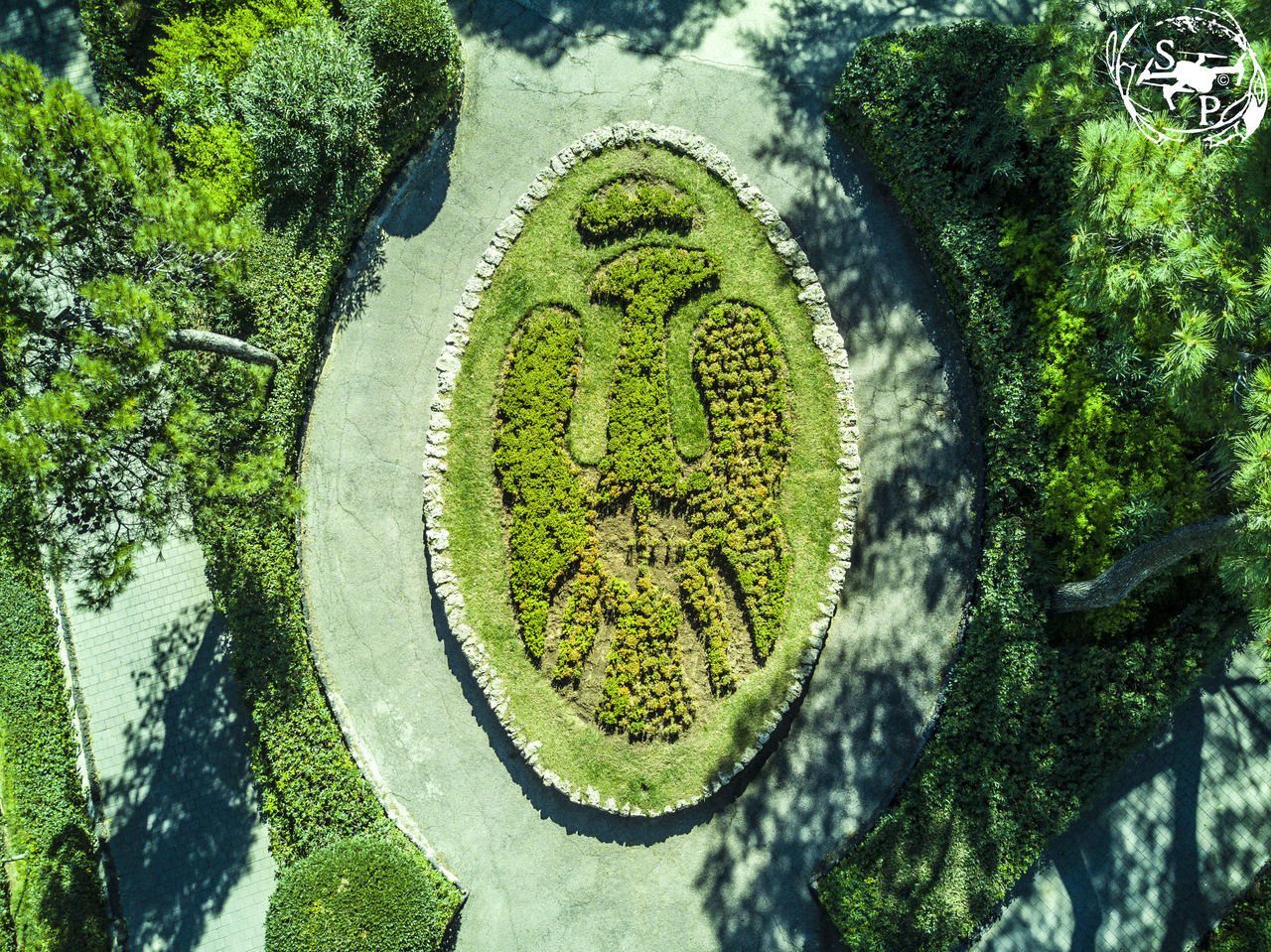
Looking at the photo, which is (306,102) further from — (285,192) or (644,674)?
(644,674)

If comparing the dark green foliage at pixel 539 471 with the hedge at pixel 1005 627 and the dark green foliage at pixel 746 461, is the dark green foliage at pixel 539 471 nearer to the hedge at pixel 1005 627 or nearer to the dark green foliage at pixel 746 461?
the dark green foliage at pixel 746 461

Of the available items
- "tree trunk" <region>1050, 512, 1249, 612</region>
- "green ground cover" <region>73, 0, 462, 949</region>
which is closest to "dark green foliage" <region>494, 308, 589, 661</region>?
"green ground cover" <region>73, 0, 462, 949</region>

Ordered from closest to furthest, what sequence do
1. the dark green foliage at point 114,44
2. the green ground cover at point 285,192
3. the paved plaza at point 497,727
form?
the green ground cover at point 285,192 < the paved plaza at point 497,727 < the dark green foliage at point 114,44

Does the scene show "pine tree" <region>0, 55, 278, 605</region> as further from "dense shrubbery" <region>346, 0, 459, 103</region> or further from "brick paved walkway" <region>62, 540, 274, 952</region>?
"dense shrubbery" <region>346, 0, 459, 103</region>

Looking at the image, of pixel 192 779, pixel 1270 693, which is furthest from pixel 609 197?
pixel 1270 693

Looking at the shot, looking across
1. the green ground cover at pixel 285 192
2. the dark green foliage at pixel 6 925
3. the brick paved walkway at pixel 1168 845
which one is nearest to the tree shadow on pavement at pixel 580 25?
the green ground cover at pixel 285 192

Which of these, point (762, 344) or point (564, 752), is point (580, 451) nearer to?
point (762, 344)

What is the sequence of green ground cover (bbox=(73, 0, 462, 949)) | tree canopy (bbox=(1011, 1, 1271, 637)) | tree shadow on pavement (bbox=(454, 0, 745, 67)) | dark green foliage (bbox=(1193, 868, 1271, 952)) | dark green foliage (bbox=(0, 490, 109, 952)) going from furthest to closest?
tree shadow on pavement (bbox=(454, 0, 745, 67)) → green ground cover (bbox=(73, 0, 462, 949)) → dark green foliage (bbox=(0, 490, 109, 952)) → dark green foliage (bbox=(1193, 868, 1271, 952)) → tree canopy (bbox=(1011, 1, 1271, 637))
